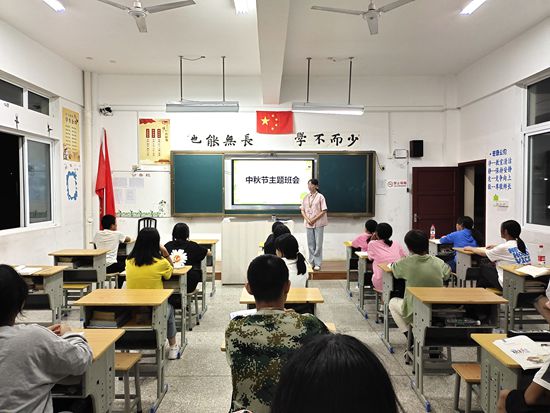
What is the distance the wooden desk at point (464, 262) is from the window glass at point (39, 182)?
5.92 meters

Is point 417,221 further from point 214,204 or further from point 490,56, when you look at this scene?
point 214,204

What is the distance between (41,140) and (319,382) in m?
6.64

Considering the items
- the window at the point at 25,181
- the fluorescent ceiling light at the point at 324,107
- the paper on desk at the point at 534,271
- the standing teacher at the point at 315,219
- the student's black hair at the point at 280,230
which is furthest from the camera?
the standing teacher at the point at 315,219

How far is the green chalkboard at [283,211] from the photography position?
722cm

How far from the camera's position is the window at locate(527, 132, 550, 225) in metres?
5.15

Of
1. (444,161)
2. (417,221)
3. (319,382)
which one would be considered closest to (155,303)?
(319,382)

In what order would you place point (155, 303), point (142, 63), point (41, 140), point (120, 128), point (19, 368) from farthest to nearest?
point (120, 128)
point (142, 63)
point (41, 140)
point (155, 303)
point (19, 368)

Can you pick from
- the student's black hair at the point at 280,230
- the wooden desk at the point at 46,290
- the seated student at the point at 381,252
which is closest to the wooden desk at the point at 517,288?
the seated student at the point at 381,252

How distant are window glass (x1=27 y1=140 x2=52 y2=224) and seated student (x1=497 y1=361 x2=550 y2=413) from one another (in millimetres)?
6157

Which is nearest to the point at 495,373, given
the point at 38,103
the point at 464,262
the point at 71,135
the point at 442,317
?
the point at 442,317

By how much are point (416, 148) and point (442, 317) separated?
519 cm

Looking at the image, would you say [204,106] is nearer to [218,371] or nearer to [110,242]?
[110,242]

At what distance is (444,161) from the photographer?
7465 millimetres

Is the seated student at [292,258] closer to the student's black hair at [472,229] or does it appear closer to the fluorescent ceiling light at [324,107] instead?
the student's black hair at [472,229]
